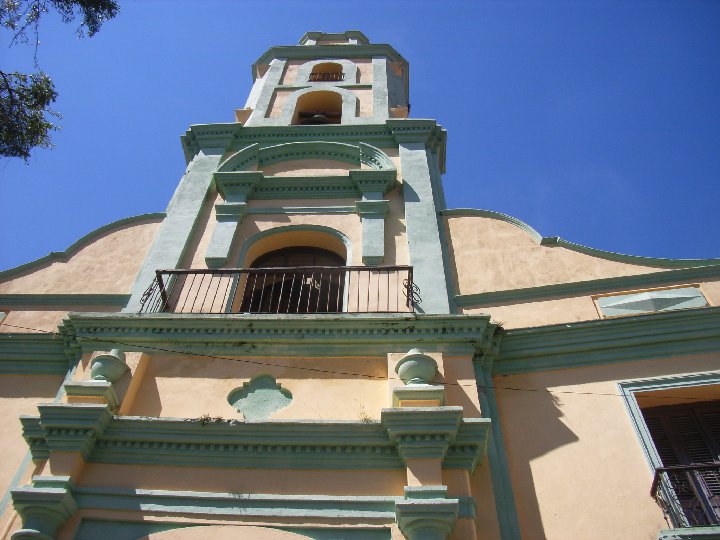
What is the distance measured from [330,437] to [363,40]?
55.4 ft

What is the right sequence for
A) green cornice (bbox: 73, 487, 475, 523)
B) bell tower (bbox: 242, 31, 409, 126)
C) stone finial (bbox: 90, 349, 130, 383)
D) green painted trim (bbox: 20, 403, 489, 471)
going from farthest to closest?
1. bell tower (bbox: 242, 31, 409, 126)
2. stone finial (bbox: 90, 349, 130, 383)
3. green painted trim (bbox: 20, 403, 489, 471)
4. green cornice (bbox: 73, 487, 475, 523)

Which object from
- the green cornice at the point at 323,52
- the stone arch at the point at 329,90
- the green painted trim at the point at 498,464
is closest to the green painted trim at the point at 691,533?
the green painted trim at the point at 498,464

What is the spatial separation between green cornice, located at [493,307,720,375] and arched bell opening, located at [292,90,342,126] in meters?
8.83

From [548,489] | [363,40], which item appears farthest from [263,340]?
[363,40]

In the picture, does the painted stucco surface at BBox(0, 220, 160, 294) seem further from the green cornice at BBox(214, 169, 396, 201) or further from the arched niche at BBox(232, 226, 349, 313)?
the arched niche at BBox(232, 226, 349, 313)

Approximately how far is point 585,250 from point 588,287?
809mm

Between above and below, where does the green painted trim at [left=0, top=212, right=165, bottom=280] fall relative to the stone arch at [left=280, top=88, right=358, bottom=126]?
below

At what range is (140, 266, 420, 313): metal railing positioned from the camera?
959 cm

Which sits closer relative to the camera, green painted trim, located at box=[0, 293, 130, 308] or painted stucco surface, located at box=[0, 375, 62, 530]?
painted stucco surface, located at box=[0, 375, 62, 530]

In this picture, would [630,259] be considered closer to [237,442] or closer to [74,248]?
[237,442]

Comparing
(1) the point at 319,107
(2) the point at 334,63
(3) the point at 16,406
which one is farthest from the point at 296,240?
(2) the point at 334,63

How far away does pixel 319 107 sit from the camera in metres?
17.2

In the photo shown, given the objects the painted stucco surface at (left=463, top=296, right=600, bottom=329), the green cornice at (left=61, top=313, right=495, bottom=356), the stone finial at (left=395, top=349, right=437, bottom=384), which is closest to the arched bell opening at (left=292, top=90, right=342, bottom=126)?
the painted stucco surface at (left=463, top=296, right=600, bottom=329)

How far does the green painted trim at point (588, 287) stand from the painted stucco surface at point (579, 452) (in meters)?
1.34
